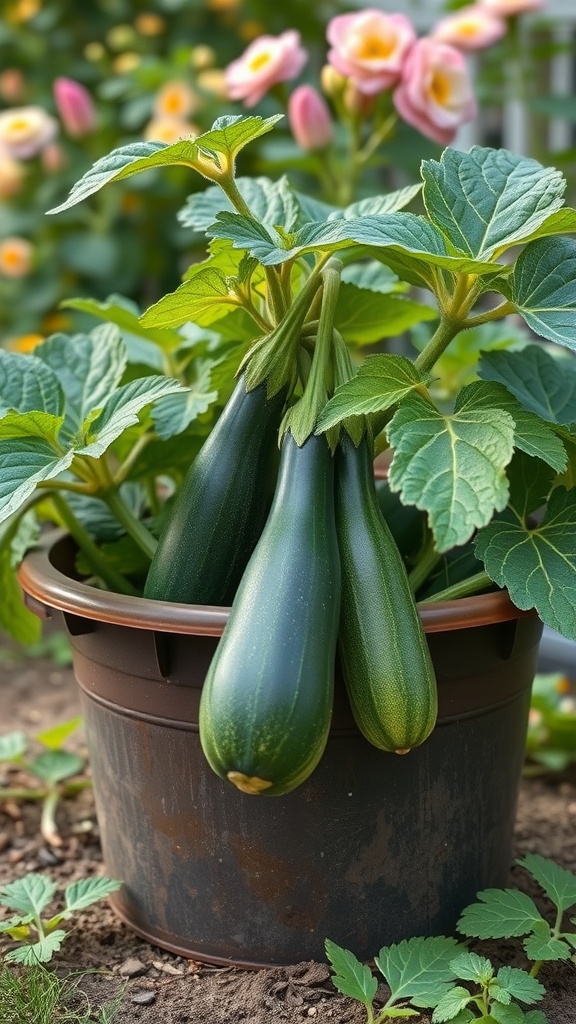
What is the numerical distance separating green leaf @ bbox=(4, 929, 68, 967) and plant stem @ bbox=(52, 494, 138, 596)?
0.46m

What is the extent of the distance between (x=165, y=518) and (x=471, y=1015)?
78 centimetres

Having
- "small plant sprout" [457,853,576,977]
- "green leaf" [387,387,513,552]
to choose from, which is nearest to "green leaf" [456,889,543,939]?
"small plant sprout" [457,853,576,977]

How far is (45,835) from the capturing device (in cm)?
195

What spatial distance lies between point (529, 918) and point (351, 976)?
25 centimetres

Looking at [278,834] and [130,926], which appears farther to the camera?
[130,926]

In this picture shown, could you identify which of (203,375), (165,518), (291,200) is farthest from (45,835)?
(291,200)

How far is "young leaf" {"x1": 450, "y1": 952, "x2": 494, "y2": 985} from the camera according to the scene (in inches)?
51.8

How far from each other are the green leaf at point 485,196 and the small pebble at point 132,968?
1.00 metres

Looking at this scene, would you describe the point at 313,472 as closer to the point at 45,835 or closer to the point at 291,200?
the point at 291,200

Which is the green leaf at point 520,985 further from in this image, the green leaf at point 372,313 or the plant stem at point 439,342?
the green leaf at point 372,313

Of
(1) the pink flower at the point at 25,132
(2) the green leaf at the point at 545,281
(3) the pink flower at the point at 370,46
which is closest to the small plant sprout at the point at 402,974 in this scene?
(2) the green leaf at the point at 545,281

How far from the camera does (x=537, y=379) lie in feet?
5.29

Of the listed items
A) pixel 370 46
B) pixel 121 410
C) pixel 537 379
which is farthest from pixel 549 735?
pixel 370 46

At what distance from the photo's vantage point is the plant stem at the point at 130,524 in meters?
1.62
